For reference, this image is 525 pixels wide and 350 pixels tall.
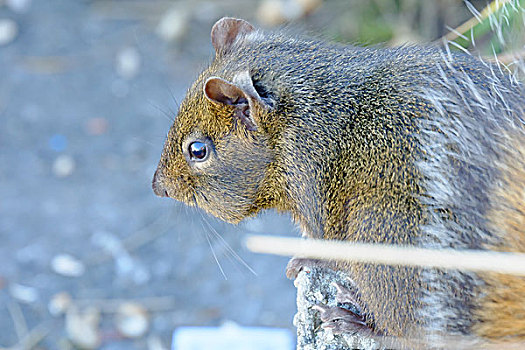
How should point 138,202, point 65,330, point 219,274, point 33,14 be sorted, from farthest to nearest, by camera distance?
point 33,14, point 138,202, point 219,274, point 65,330

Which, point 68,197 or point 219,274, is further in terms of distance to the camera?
point 68,197

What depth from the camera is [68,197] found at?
4215mm

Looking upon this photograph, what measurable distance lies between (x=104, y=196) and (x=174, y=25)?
144 cm

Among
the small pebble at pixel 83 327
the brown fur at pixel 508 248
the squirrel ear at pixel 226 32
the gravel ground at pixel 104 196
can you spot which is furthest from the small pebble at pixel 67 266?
the brown fur at pixel 508 248

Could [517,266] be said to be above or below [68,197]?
below

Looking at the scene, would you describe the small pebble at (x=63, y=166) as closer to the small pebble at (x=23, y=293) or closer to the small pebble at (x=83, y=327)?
the small pebble at (x=23, y=293)

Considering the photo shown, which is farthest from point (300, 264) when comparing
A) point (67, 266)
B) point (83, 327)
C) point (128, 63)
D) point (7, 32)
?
point (7, 32)

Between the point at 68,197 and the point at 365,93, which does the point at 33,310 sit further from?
the point at 365,93

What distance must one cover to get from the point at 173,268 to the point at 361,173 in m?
2.18

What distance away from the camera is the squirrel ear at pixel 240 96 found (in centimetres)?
194

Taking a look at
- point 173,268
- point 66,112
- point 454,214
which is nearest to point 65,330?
point 173,268

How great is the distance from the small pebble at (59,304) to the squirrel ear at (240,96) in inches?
81.5

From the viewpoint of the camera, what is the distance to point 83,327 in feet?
11.6

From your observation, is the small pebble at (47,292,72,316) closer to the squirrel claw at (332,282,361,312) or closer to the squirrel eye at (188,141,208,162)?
the squirrel eye at (188,141,208,162)
